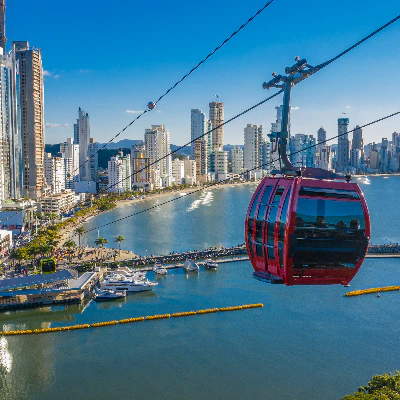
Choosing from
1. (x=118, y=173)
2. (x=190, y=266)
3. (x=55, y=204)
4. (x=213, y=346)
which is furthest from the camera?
(x=118, y=173)

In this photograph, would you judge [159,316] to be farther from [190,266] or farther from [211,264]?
[211,264]

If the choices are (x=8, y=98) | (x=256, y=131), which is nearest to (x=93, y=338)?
(x=8, y=98)

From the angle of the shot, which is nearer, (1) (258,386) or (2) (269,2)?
(2) (269,2)

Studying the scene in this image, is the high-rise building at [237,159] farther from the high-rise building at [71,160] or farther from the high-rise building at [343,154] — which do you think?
the high-rise building at [343,154]

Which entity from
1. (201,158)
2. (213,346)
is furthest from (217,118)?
(213,346)

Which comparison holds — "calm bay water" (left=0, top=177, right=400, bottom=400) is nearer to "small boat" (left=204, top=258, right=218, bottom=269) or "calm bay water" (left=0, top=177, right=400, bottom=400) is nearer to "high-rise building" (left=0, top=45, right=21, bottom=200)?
"small boat" (left=204, top=258, right=218, bottom=269)

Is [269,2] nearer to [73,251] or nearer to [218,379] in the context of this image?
[218,379]
